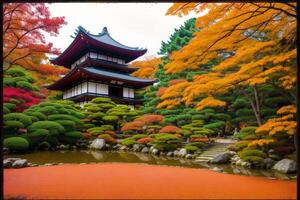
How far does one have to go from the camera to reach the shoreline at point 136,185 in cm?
463

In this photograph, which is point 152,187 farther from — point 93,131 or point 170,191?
point 93,131

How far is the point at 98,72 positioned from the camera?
1678cm

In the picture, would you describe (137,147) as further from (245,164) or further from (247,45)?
(247,45)

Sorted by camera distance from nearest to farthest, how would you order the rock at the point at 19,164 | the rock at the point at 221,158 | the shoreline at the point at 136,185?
the shoreline at the point at 136,185
the rock at the point at 19,164
the rock at the point at 221,158

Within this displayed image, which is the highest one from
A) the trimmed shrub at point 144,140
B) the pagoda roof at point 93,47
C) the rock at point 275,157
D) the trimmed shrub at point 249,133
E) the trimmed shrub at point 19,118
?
the pagoda roof at point 93,47

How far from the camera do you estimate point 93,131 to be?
13219mm

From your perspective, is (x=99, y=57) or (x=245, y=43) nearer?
(x=245, y=43)

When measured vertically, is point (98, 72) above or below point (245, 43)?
above

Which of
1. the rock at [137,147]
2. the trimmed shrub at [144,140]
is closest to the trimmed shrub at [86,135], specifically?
the rock at [137,147]

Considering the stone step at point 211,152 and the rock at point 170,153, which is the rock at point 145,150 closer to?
the rock at point 170,153

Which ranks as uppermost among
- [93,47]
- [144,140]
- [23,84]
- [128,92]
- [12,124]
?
[93,47]

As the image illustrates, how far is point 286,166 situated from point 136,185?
182 inches

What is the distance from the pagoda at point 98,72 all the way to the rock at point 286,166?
1130 centimetres

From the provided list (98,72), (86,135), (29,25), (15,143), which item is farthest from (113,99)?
(29,25)
